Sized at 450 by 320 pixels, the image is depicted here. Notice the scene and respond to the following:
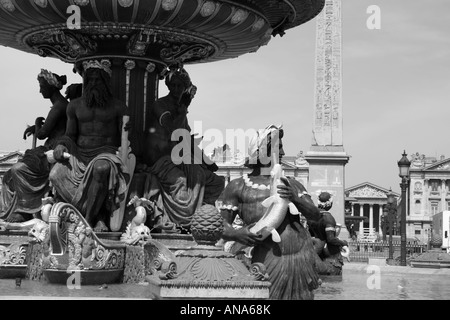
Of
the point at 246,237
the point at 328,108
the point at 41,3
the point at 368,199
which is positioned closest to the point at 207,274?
the point at 246,237

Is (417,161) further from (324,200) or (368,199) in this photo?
(324,200)

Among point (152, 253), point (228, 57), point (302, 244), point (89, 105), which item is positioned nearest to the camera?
point (302, 244)

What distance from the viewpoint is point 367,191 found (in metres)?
132

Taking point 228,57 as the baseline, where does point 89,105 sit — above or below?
below

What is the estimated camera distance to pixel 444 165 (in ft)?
401

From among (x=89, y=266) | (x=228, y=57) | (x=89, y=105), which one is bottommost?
(x=89, y=266)

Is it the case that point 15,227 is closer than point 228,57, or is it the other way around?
point 15,227

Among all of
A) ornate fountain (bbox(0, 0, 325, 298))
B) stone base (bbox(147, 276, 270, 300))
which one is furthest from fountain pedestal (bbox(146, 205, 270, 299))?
ornate fountain (bbox(0, 0, 325, 298))

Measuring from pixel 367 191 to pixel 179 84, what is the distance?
123975 millimetres

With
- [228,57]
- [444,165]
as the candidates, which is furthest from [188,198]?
[444,165]

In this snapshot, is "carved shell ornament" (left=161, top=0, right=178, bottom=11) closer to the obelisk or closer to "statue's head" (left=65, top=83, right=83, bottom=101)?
"statue's head" (left=65, top=83, right=83, bottom=101)
